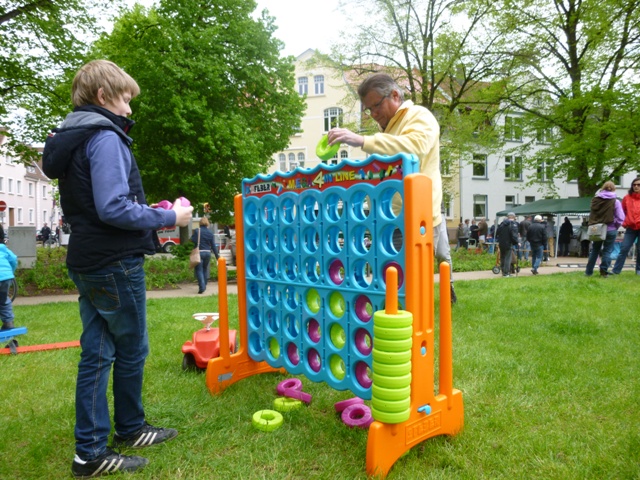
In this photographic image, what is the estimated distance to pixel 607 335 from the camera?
4746 millimetres

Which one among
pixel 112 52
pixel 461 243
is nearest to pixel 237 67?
pixel 112 52

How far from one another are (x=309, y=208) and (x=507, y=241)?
10.2m

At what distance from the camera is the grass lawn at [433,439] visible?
7.63 ft

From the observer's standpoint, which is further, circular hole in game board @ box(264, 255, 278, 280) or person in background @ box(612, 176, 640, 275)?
person in background @ box(612, 176, 640, 275)

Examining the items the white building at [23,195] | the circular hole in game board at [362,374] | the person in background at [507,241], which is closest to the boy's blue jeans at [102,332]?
the circular hole in game board at [362,374]

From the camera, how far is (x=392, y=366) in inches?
84.2

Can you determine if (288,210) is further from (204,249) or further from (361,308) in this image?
(204,249)

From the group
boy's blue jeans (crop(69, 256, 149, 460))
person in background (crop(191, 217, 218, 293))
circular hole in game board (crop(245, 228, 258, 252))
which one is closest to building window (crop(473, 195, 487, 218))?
person in background (crop(191, 217, 218, 293))

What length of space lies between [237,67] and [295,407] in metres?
16.4

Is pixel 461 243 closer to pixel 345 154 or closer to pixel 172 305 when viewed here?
pixel 345 154

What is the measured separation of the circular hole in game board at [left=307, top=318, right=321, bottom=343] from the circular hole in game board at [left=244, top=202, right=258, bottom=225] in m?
0.91

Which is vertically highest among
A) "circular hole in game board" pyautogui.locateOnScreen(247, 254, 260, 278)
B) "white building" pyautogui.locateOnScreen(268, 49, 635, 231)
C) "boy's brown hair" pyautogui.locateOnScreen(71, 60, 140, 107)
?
"white building" pyautogui.locateOnScreen(268, 49, 635, 231)

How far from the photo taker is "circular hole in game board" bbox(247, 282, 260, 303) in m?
3.55

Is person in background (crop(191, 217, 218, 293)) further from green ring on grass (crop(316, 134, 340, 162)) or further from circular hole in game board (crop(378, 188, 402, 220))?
circular hole in game board (crop(378, 188, 402, 220))
